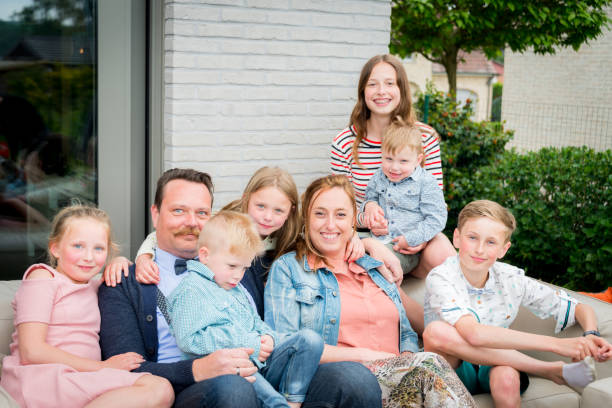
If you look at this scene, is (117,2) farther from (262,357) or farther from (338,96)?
(262,357)

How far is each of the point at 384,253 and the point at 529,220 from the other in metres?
3.32

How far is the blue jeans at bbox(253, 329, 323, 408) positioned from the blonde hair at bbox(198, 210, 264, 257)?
370 millimetres

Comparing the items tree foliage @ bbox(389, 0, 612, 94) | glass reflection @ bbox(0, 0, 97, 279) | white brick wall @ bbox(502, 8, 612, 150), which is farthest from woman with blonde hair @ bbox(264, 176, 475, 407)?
white brick wall @ bbox(502, 8, 612, 150)

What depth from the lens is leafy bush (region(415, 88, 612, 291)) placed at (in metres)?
5.71

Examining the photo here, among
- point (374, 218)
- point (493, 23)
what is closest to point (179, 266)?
point (374, 218)

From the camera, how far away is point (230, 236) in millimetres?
2395

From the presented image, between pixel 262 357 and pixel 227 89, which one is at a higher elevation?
pixel 227 89

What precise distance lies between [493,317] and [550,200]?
12.0ft

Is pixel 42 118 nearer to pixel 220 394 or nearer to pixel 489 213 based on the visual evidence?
pixel 220 394

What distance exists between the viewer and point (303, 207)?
9.72 feet

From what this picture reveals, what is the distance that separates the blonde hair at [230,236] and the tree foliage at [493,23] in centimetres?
969

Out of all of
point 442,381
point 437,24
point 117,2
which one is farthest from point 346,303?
point 437,24

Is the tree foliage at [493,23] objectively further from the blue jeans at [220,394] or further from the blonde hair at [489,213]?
the blue jeans at [220,394]

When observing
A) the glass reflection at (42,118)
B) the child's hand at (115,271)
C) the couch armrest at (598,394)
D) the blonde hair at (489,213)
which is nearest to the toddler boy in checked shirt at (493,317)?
the blonde hair at (489,213)
